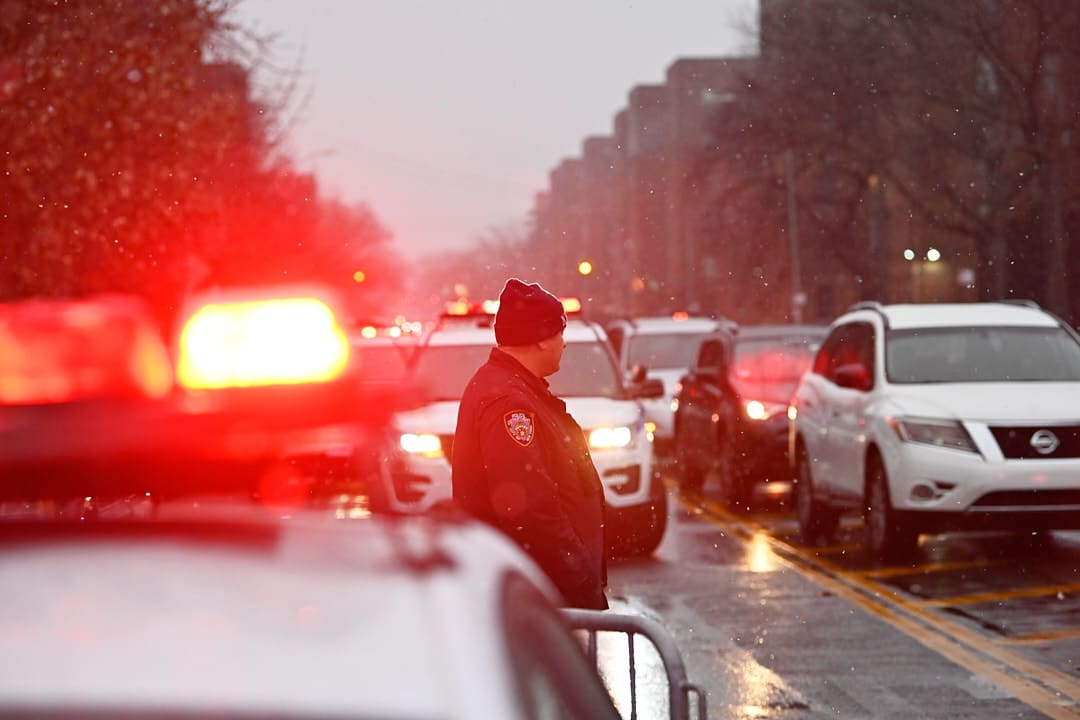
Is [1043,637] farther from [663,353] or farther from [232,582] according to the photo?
[663,353]

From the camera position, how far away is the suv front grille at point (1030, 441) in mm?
13281

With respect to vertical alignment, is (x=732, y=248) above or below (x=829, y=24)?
below

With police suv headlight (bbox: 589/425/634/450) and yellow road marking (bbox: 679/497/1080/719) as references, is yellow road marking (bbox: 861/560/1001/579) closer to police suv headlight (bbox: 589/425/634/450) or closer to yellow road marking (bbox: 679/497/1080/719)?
yellow road marking (bbox: 679/497/1080/719)

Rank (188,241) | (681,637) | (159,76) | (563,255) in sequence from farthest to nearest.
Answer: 1. (563,255)
2. (188,241)
3. (159,76)
4. (681,637)

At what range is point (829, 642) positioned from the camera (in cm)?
1027

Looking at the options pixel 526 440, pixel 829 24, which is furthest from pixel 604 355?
pixel 829 24

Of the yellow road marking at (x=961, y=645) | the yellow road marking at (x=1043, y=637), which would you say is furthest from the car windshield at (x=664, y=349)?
the yellow road marking at (x=1043, y=637)

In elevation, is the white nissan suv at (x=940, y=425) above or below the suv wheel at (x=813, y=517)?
above

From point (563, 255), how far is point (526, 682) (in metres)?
147

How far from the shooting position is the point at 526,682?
1926 mm

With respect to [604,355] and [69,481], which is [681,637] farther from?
[69,481]

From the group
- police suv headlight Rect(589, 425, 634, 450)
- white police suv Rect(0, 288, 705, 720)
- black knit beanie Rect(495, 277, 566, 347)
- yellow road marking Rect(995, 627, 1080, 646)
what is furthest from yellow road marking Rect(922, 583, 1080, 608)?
white police suv Rect(0, 288, 705, 720)

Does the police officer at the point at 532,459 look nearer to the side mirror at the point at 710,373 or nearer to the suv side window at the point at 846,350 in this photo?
the suv side window at the point at 846,350

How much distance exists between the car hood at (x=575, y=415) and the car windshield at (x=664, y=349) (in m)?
11.5
